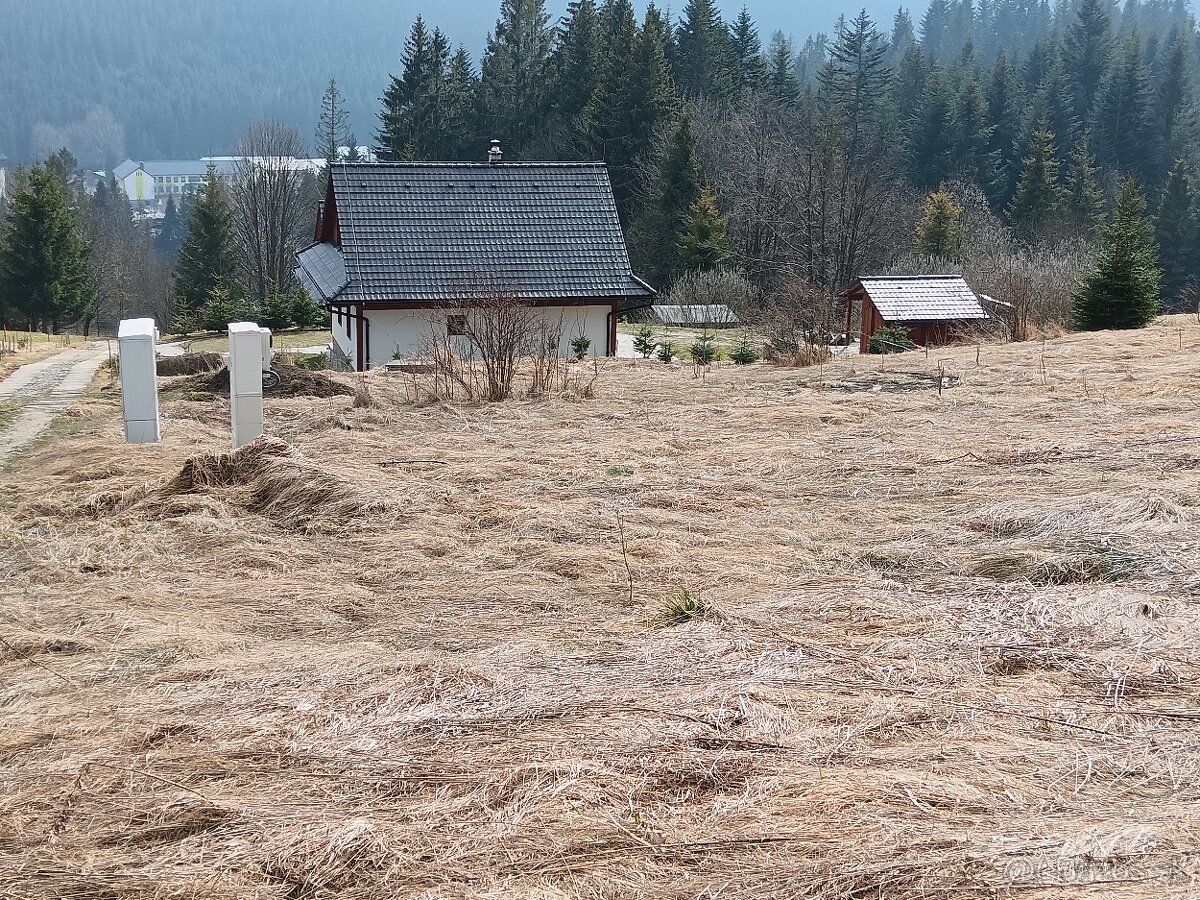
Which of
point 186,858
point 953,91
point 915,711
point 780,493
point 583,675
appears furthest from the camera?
point 953,91

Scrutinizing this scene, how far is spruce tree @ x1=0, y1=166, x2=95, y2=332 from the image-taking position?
147 feet

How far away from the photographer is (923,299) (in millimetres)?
22359

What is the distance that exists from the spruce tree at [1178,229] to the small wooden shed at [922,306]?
126 feet

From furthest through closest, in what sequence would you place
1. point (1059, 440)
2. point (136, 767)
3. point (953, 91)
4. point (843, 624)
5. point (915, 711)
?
point (953, 91), point (1059, 440), point (843, 624), point (915, 711), point (136, 767)

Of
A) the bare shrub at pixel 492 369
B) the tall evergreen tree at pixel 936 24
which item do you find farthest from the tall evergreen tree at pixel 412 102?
the tall evergreen tree at pixel 936 24

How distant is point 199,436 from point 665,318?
2175 cm

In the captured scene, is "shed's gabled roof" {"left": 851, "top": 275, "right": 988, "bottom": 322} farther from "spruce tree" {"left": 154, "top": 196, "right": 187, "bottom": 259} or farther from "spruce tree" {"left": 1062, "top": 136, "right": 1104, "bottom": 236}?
"spruce tree" {"left": 154, "top": 196, "right": 187, "bottom": 259}

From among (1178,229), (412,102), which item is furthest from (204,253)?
(1178,229)

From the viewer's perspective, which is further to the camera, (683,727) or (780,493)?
(780,493)

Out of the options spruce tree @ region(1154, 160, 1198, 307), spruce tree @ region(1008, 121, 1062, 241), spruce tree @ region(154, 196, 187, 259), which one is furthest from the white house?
spruce tree @ region(154, 196, 187, 259)

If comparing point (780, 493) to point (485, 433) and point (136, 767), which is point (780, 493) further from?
point (136, 767)

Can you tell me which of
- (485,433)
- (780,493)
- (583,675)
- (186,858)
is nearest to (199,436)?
(485,433)

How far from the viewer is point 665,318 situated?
106 feet

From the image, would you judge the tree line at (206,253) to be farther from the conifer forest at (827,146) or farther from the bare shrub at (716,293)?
the bare shrub at (716,293)
